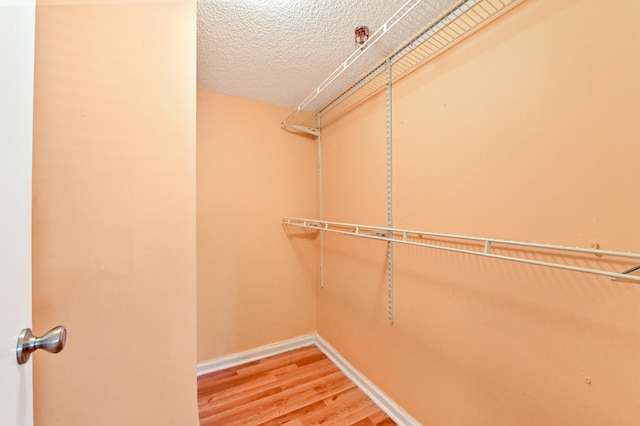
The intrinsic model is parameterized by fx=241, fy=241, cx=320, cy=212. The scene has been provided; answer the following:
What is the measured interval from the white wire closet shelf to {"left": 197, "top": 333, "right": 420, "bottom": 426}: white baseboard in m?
1.91

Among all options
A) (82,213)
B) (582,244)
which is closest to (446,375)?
(582,244)

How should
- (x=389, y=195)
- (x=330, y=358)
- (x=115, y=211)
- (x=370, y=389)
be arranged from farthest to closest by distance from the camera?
(x=330, y=358)
(x=370, y=389)
(x=389, y=195)
(x=115, y=211)

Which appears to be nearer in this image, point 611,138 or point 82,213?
point 611,138

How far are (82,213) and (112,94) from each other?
440mm

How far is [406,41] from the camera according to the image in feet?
4.04

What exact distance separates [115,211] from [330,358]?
1.87 metres

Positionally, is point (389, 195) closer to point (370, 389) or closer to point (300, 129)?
point (300, 129)

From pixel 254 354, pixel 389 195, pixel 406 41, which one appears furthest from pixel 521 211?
pixel 254 354

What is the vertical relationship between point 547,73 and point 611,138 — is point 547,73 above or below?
above

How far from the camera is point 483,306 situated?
1012mm

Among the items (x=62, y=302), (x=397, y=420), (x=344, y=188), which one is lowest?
(x=397, y=420)

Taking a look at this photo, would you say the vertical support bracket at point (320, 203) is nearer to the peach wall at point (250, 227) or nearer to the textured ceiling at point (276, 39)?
the peach wall at point (250, 227)

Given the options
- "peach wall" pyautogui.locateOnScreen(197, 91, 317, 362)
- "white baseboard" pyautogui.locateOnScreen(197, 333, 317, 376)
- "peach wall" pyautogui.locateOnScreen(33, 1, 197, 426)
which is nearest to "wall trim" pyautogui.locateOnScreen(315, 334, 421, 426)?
"white baseboard" pyautogui.locateOnScreen(197, 333, 317, 376)

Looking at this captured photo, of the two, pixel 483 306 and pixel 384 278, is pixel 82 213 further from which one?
pixel 483 306
